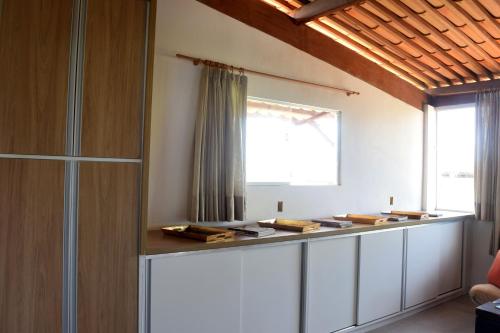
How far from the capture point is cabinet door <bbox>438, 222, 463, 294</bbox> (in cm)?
430

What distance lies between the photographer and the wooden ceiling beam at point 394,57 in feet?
12.0

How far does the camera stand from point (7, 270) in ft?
5.82

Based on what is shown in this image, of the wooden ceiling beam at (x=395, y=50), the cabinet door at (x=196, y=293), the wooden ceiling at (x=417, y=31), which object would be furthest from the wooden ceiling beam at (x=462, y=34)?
the cabinet door at (x=196, y=293)

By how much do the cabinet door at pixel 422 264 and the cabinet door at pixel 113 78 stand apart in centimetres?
294

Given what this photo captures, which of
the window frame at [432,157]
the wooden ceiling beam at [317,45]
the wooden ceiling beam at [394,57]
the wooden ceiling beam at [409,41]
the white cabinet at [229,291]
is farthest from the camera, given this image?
the window frame at [432,157]

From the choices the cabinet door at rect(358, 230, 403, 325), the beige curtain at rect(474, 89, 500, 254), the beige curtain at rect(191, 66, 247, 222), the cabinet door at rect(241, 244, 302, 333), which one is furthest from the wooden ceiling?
the cabinet door at rect(241, 244, 302, 333)

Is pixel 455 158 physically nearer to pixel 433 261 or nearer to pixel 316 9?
pixel 433 261

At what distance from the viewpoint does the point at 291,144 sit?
Result: 12.3ft

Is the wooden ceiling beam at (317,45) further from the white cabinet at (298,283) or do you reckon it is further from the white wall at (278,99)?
the white cabinet at (298,283)

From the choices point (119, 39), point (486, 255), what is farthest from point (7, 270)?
point (486, 255)

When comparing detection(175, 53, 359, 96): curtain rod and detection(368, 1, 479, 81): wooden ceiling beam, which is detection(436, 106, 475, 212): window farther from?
detection(175, 53, 359, 96): curtain rod

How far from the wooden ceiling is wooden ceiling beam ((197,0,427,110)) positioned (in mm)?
65

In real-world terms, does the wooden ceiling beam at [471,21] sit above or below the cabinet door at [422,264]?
above

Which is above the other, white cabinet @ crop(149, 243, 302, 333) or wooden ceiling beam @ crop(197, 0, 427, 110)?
wooden ceiling beam @ crop(197, 0, 427, 110)
